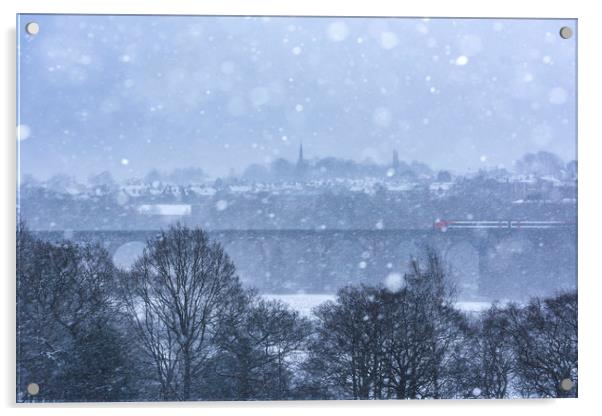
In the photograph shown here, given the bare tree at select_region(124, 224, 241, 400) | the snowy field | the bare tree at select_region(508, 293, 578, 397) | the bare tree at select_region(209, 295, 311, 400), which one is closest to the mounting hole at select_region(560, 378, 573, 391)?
the bare tree at select_region(508, 293, 578, 397)

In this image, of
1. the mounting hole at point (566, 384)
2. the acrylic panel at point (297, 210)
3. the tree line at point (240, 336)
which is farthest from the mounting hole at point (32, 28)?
the mounting hole at point (566, 384)

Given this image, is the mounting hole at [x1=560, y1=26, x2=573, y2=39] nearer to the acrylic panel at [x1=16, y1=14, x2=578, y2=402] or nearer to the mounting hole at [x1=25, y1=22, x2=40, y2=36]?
the acrylic panel at [x1=16, y1=14, x2=578, y2=402]

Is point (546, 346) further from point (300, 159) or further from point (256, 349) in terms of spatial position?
point (300, 159)

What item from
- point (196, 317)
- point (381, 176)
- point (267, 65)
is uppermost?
point (267, 65)

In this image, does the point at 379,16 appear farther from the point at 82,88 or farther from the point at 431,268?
the point at 82,88

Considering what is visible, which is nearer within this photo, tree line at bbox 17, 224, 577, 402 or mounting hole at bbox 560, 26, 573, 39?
tree line at bbox 17, 224, 577, 402

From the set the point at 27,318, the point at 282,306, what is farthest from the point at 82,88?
the point at 282,306

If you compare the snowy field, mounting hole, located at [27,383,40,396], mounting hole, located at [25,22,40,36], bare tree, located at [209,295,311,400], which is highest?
mounting hole, located at [25,22,40,36]

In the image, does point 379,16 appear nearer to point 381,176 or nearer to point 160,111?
point 381,176

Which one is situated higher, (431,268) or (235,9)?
(235,9)
